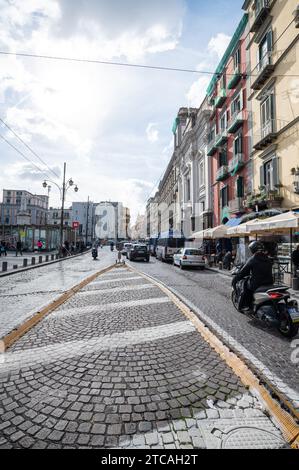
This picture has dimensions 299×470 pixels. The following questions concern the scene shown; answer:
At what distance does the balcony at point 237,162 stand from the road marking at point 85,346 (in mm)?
17746

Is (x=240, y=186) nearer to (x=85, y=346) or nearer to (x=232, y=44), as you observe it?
(x=232, y=44)

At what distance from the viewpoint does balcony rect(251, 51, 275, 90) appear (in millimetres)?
14800

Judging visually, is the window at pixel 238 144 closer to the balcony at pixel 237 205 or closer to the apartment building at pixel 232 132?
the apartment building at pixel 232 132

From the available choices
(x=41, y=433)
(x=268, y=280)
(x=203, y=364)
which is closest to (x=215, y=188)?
(x=268, y=280)

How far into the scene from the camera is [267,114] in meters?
15.8

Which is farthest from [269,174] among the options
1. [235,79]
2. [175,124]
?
[175,124]

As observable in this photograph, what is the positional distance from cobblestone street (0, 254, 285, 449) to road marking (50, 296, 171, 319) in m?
0.95

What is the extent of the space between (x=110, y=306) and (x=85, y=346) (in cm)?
243

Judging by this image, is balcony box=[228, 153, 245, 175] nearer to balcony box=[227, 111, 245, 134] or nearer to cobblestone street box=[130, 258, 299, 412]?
balcony box=[227, 111, 245, 134]

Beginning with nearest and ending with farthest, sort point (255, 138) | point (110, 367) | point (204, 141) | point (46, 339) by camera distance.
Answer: point (110, 367) < point (46, 339) < point (255, 138) < point (204, 141)

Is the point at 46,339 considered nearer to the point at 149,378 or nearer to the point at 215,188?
the point at 149,378

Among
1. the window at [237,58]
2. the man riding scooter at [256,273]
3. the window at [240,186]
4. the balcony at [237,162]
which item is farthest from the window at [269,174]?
the man riding scooter at [256,273]

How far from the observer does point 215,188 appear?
85.0 ft

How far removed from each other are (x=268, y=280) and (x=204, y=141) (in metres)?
27.9
